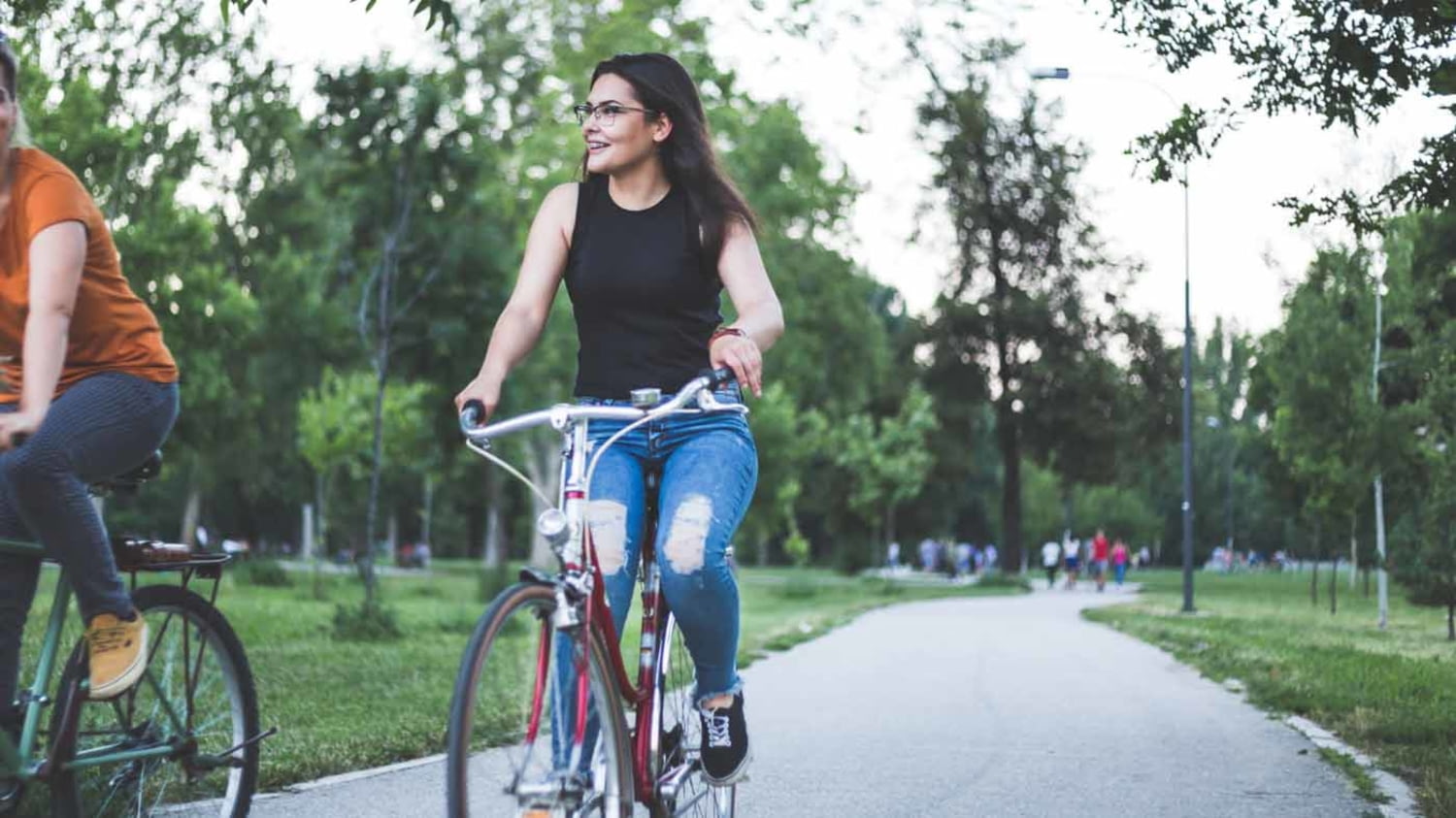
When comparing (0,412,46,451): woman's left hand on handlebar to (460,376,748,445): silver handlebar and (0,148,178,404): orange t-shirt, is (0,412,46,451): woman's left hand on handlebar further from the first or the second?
(460,376,748,445): silver handlebar

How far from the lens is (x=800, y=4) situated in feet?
34.2

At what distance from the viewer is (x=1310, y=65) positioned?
→ 24.3ft

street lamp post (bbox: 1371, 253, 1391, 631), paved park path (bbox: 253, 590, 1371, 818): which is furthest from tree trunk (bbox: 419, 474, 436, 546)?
paved park path (bbox: 253, 590, 1371, 818)

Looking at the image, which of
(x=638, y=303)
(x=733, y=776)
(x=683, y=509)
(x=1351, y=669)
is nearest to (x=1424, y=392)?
(x=1351, y=669)

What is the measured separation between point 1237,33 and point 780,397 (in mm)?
32532

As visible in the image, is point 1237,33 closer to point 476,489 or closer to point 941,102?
point 941,102

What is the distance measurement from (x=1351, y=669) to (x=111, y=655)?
10.4 meters

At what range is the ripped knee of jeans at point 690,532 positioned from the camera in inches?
153

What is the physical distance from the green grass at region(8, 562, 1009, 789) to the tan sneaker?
17cm

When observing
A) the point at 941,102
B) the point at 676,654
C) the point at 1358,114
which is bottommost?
the point at 676,654

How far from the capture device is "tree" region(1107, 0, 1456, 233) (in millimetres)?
7098

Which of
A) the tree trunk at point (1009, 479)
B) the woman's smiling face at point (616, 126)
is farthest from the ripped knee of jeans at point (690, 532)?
the tree trunk at point (1009, 479)

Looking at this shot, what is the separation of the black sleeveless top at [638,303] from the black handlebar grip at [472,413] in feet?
1.54

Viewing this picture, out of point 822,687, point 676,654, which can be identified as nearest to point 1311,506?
point 822,687
